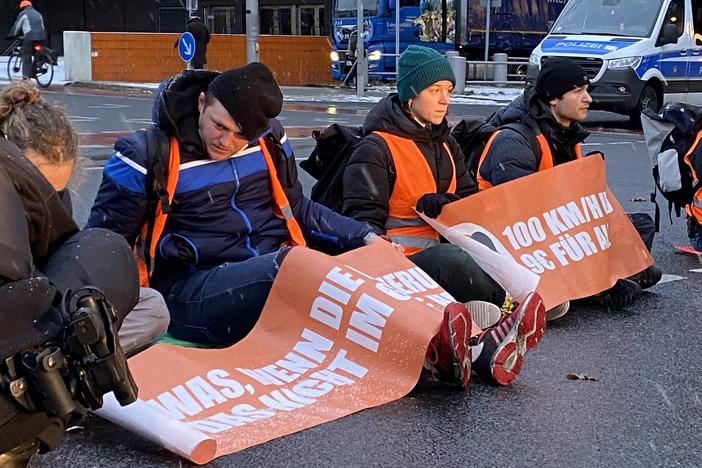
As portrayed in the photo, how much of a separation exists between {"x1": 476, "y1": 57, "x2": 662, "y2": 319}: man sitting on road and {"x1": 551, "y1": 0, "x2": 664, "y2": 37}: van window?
11931 millimetres

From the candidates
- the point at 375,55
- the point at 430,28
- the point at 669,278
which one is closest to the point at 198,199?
the point at 669,278

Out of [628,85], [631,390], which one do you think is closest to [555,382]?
[631,390]

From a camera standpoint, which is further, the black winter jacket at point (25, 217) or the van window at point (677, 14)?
the van window at point (677, 14)

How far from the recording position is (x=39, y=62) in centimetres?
2272

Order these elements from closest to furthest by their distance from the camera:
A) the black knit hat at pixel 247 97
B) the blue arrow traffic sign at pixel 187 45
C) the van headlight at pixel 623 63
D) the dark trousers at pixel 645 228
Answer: the black knit hat at pixel 247 97 < the dark trousers at pixel 645 228 < the van headlight at pixel 623 63 < the blue arrow traffic sign at pixel 187 45

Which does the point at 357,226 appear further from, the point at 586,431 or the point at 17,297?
the point at 17,297

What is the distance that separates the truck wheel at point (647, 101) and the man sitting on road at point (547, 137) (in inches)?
453

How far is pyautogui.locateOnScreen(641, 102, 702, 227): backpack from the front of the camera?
21.2 ft

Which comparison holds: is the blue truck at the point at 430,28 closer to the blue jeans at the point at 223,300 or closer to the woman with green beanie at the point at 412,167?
the woman with green beanie at the point at 412,167

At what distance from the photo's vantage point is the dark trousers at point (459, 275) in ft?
14.9

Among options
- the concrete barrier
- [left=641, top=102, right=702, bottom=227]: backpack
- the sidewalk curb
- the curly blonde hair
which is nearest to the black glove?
[left=641, top=102, right=702, bottom=227]: backpack

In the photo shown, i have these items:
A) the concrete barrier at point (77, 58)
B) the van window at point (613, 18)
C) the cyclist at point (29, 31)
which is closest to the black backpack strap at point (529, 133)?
the van window at point (613, 18)

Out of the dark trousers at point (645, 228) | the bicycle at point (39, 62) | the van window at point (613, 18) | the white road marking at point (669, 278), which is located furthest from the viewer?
the bicycle at point (39, 62)

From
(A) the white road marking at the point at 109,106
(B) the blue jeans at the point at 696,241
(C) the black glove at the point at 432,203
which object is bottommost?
(A) the white road marking at the point at 109,106
